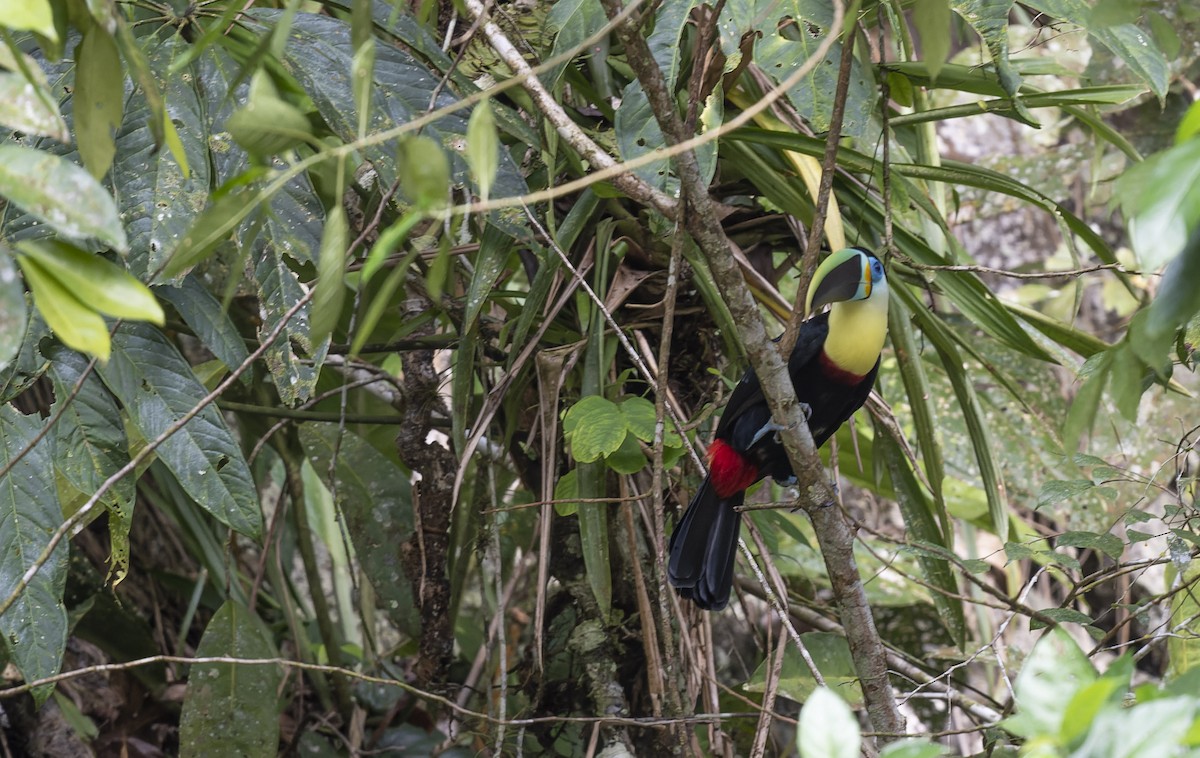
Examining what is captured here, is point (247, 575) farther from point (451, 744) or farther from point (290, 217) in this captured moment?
point (290, 217)

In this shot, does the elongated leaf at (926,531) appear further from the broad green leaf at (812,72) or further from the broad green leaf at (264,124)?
the broad green leaf at (264,124)

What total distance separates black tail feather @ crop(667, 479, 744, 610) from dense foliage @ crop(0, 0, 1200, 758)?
48 millimetres

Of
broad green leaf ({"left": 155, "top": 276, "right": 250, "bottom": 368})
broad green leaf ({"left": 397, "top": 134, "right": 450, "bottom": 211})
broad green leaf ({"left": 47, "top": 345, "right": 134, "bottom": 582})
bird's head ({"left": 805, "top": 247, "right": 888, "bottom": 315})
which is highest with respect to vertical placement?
broad green leaf ({"left": 397, "top": 134, "right": 450, "bottom": 211})

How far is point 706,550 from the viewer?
1.87 meters

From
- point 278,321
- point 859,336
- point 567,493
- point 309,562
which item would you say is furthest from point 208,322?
point 859,336

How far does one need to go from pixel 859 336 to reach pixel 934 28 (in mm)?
1034

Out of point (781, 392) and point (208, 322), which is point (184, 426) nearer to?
point (208, 322)

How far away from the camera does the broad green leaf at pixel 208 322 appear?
5.06 feet

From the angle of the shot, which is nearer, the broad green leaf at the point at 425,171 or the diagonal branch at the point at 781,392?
the broad green leaf at the point at 425,171

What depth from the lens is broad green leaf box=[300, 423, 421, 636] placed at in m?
2.22

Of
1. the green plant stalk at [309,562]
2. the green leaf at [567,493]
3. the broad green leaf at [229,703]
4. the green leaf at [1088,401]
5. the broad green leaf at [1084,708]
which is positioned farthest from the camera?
the green plant stalk at [309,562]

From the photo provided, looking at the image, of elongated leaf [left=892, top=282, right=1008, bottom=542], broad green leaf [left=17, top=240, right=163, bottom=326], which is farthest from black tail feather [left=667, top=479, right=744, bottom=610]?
broad green leaf [left=17, top=240, right=163, bottom=326]

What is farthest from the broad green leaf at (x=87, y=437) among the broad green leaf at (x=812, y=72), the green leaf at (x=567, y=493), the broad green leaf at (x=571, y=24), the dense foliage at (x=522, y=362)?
the broad green leaf at (x=812, y=72)

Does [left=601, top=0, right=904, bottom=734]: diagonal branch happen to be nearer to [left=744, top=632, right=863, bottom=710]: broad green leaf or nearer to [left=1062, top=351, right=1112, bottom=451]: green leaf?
[left=1062, top=351, right=1112, bottom=451]: green leaf
